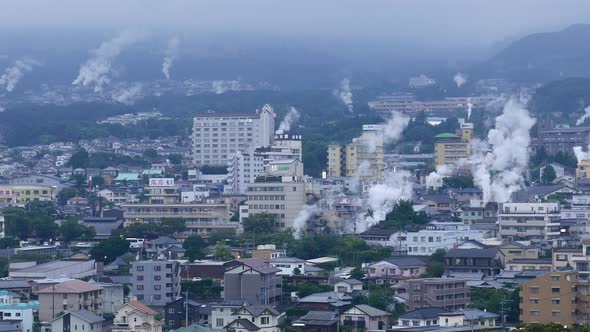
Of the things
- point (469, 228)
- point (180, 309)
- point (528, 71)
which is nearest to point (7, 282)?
point (180, 309)

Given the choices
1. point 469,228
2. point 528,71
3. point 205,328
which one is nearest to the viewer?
point 205,328

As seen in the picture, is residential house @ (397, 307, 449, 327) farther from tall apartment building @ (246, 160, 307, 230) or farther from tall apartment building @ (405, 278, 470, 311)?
tall apartment building @ (246, 160, 307, 230)

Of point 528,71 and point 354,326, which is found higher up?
point 528,71

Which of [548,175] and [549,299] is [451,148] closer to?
[548,175]

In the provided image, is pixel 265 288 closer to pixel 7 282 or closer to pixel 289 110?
pixel 7 282

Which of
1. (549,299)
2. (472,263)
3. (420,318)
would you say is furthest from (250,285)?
(549,299)

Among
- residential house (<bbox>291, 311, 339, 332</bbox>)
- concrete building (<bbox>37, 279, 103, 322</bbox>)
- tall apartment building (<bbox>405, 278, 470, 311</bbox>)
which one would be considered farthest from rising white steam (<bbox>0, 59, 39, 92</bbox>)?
residential house (<bbox>291, 311, 339, 332</bbox>)
